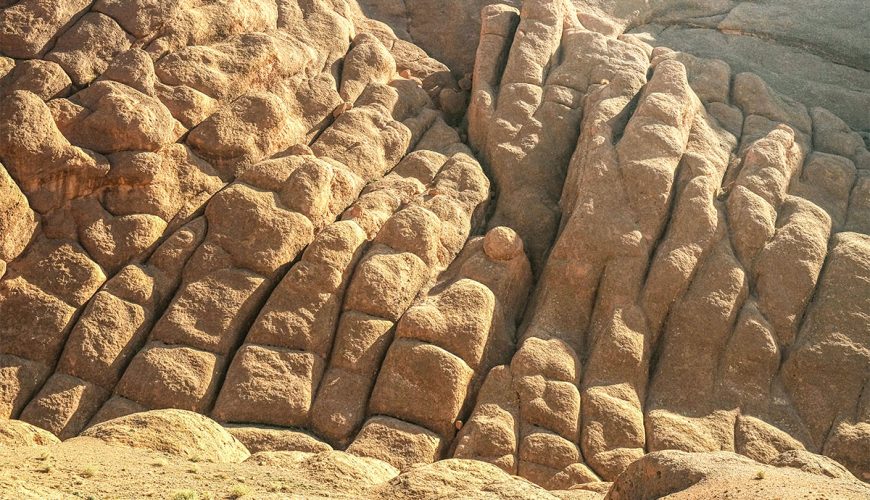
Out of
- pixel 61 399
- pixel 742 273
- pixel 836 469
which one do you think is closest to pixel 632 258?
pixel 742 273

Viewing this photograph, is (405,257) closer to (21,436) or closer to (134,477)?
(21,436)

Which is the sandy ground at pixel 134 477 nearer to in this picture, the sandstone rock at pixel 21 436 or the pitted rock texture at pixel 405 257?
the sandstone rock at pixel 21 436

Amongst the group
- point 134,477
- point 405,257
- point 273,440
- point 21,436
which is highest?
point 405,257

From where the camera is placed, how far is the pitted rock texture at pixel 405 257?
2164 cm

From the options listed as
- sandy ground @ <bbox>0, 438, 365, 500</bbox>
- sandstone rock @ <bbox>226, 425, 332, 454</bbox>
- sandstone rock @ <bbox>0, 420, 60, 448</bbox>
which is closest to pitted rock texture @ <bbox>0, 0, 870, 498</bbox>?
sandstone rock @ <bbox>226, 425, 332, 454</bbox>

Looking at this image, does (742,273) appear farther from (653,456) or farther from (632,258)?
(653,456)

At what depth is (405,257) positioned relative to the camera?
24297 millimetres

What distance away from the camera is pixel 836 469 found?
15.5 m

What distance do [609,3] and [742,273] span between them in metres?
15.4

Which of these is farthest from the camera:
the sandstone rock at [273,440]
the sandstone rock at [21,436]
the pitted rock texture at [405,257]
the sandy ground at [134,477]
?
the pitted rock texture at [405,257]

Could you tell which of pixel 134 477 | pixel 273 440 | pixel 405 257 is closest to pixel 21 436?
pixel 134 477

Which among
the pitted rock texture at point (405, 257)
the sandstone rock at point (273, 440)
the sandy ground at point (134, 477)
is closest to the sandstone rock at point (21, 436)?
the sandy ground at point (134, 477)

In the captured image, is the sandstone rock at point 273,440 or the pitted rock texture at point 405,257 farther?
the pitted rock texture at point 405,257

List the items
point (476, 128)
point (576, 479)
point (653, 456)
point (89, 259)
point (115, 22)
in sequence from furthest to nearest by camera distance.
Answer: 1. point (476, 128)
2. point (115, 22)
3. point (89, 259)
4. point (576, 479)
5. point (653, 456)
